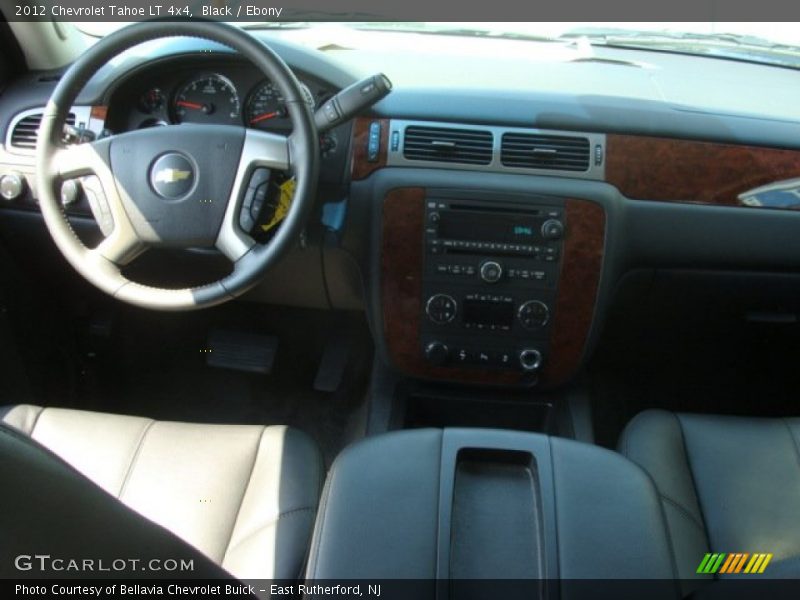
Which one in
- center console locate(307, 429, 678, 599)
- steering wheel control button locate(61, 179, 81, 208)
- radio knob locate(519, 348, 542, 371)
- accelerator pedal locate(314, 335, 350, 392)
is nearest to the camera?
center console locate(307, 429, 678, 599)

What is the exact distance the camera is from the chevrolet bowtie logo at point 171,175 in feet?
5.70

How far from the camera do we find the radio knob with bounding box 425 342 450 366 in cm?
219

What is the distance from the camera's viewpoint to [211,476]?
167cm

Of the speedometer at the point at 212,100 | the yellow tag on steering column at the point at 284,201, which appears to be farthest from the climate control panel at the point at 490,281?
the speedometer at the point at 212,100

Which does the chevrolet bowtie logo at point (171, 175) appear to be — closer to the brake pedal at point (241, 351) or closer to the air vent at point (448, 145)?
the air vent at point (448, 145)

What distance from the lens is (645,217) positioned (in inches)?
80.3

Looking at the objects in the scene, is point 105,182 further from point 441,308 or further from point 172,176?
point 441,308

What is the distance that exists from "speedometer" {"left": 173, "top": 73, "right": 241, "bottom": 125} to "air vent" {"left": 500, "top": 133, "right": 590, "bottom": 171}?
67 centimetres

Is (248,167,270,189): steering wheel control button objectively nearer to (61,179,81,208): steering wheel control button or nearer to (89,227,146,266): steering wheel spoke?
(89,227,146,266): steering wheel spoke

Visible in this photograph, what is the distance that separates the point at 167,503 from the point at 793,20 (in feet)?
6.35

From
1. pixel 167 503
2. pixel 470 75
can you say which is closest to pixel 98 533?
pixel 167 503

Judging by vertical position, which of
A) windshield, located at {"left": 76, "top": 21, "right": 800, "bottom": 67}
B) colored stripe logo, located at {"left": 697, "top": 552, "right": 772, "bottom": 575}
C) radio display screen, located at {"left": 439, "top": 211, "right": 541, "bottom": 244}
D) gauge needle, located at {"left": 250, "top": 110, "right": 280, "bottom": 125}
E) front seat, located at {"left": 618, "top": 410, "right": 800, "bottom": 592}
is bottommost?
colored stripe logo, located at {"left": 697, "top": 552, "right": 772, "bottom": 575}

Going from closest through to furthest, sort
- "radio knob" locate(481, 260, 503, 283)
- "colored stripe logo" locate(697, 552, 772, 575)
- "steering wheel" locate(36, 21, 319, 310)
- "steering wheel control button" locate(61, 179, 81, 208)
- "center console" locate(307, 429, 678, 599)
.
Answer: "center console" locate(307, 429, 678, 599) < "colored stripe logo" locate(697, 552, 772, 575) < "steering wheel" locate(36, 21, 319, 310) < "steering wheel control button" locate(61, 179, 81, 208) < "radio knob" locate(481, 260, 503, 283)

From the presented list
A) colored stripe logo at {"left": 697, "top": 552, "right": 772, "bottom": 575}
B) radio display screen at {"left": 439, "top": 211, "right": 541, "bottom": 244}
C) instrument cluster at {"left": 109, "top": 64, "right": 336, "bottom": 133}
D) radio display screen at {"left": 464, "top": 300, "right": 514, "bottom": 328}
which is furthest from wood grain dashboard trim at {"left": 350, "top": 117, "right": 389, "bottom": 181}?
colored stripe logo at {"left": 697, "top": 552, "right": 772, "bottom": 575}
